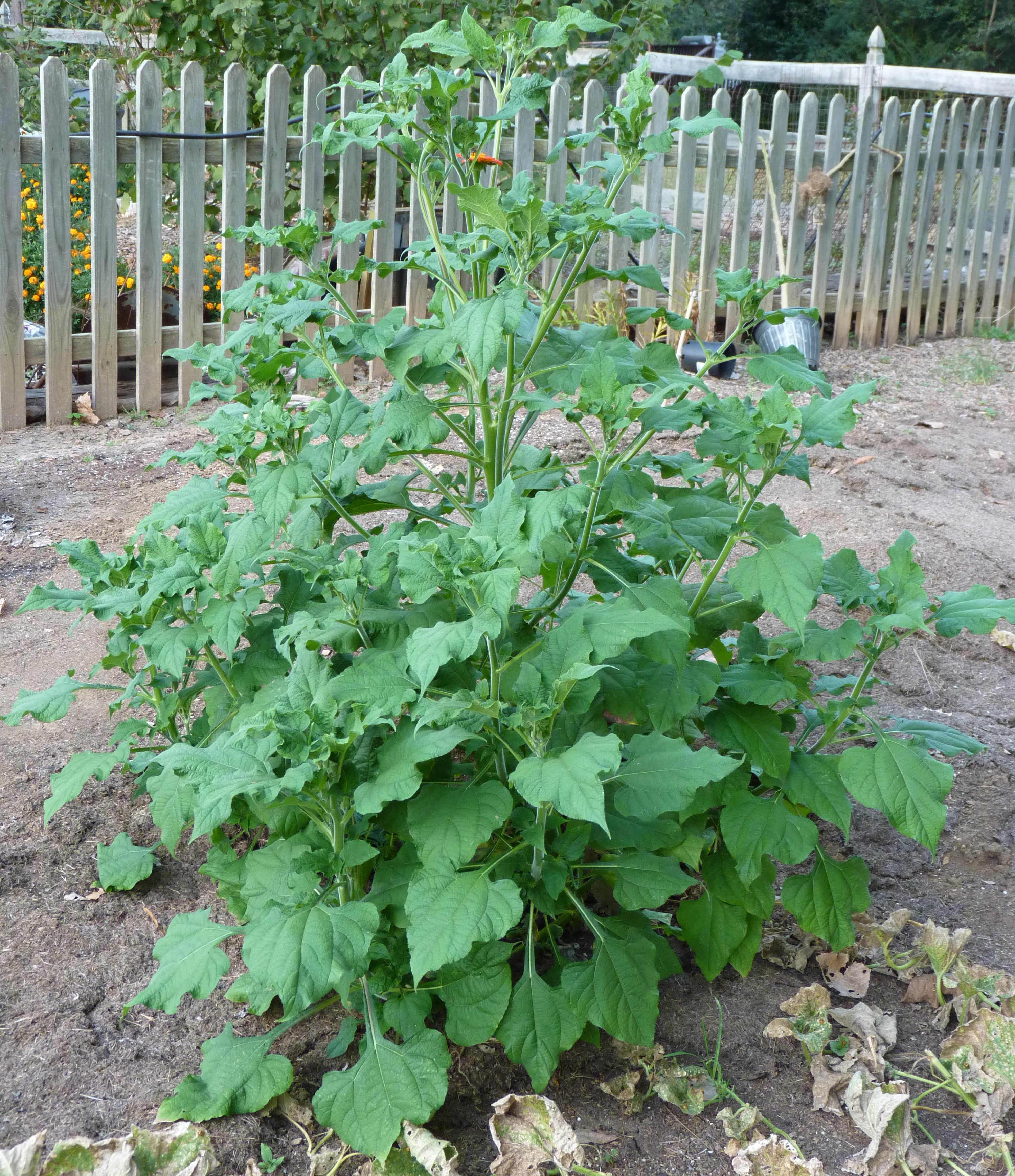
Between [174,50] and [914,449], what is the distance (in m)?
5.40

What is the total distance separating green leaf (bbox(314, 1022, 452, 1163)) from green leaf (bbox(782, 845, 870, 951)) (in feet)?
2.60

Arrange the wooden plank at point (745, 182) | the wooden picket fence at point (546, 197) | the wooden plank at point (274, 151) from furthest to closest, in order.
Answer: the wooden plank at point (745, 182), the wooden plank at point (274, 151), the wooden picket fence at point (546, 197)

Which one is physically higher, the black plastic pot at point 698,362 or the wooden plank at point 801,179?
the wooden plank at point 801,179

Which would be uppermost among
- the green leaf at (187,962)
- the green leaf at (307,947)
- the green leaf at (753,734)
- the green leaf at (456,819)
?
the green leaf at (753,734)

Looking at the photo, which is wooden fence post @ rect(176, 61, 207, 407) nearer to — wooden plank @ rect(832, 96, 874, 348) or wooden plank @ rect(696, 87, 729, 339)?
wooden plank @ rect(696, 87, 729, 339)

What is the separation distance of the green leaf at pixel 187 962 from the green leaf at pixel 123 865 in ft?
1.31

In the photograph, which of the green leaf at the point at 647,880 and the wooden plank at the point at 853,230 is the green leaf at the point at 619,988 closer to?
the green leaf at the point at 647,880

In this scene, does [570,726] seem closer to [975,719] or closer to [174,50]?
[975,719]

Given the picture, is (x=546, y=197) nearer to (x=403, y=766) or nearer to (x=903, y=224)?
(x=903, y=224)

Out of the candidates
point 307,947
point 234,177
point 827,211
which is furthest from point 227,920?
point 827,211

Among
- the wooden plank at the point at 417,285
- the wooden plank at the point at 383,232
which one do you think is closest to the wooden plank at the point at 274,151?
the wooden plank at the point at 383,232

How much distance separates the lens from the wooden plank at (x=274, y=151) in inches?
231

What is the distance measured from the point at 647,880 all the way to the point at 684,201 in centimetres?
591

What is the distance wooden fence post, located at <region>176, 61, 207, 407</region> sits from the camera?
5711mm
